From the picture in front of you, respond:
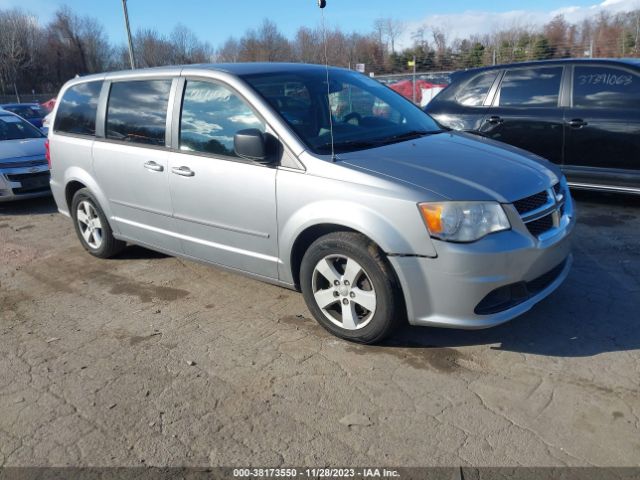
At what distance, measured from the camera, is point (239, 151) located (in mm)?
3615

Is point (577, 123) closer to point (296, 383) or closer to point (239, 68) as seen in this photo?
point (239, 68)

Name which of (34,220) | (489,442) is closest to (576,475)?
(489,442)

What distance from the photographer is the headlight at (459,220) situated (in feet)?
9.98

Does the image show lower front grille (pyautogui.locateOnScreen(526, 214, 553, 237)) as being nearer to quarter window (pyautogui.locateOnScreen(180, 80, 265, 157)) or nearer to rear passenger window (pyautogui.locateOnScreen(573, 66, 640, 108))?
quarter window (pyautogui.locateOnScreen(180, 80, 265, 157))

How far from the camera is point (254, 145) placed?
3537 mm

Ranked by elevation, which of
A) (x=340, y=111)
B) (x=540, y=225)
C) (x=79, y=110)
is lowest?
(x=540, y=225)

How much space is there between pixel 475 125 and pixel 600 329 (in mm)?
3941

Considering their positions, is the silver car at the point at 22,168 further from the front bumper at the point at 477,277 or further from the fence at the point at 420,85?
the fence at the point at 420,85

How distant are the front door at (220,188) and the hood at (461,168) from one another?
27.7 inches

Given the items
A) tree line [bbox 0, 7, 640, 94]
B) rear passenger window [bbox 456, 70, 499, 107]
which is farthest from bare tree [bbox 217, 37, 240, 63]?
rear passenger window [bbox 456, 70, 499, 107]

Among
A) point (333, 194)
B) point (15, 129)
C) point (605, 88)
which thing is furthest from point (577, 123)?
point (15, 129)

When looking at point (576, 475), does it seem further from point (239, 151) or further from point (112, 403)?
point (239, 151)

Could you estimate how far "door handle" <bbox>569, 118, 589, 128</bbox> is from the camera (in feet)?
20.2

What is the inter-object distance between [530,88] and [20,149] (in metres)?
7.43
